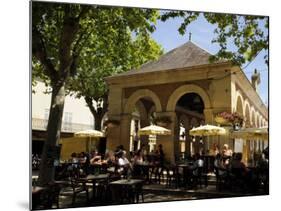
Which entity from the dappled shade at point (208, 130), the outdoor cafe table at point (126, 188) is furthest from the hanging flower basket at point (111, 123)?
the dappled shade at point (208, 130)

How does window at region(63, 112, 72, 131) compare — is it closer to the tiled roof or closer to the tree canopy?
the tree canopy

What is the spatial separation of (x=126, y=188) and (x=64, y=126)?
1.48m

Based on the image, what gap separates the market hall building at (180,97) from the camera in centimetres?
792

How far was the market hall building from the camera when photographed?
792cm

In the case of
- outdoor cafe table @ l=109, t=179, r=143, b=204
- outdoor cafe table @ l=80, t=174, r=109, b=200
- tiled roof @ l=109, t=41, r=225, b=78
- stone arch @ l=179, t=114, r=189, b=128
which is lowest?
outdoor cafe table @ l=109, t=179, r=143, b=204

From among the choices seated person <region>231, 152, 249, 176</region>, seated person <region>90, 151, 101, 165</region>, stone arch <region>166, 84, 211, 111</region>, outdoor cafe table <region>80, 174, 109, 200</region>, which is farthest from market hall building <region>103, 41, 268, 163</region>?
outdoor cafe table <region>80, 174, 109, 200</region>

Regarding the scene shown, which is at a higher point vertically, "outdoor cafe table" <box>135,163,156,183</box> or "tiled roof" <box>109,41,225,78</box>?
"tiled roof" <box>109,41,225,78</box>

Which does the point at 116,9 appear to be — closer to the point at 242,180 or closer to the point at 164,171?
the point at 164,171

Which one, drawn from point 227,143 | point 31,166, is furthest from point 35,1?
point 227,143

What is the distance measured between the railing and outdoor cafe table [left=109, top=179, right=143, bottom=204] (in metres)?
1.04

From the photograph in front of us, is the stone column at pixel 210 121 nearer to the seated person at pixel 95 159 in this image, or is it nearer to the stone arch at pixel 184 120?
the stone arch at pixel 184 120

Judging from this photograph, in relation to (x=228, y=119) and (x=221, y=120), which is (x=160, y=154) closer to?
(x=221, y=120)

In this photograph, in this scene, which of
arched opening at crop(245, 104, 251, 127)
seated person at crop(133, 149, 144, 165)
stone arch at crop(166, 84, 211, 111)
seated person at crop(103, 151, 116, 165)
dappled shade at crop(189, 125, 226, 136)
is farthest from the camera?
arched opening at crop(245, 104, 251, 127)

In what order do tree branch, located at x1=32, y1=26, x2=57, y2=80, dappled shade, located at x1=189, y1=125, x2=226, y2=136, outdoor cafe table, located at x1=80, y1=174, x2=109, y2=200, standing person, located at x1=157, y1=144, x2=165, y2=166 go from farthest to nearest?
dappled shade, located at x1=189, y1=125, x2=226, y2=136, standing person, located at x1=157, y1=144, x2=165, y2=166, outdoor cafe table, located at x1=80, y1=174, x2=109, y2=200, tree branch, located at x1=32, y1=26, x2=57, y2=80
